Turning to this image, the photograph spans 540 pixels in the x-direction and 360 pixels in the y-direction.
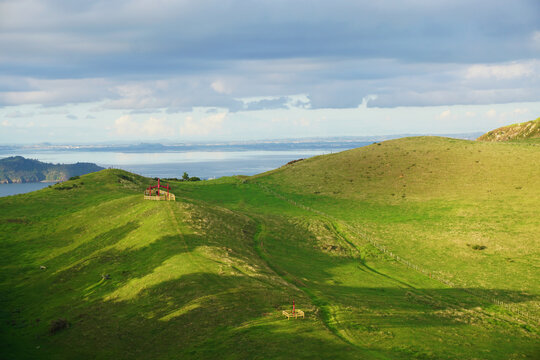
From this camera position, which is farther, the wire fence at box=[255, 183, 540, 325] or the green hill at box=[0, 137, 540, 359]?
the wire fence at box=[255, 183, 540, 325]

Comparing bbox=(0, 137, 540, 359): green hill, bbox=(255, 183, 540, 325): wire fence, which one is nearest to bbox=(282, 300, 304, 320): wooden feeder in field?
bbox=(0, 137, 540, 359): green hill

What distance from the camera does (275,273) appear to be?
55.8m

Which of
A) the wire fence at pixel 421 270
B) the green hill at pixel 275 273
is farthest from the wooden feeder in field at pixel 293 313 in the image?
the wire fence at pixel 421 270

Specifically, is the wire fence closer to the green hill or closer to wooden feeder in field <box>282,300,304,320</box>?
the green hill

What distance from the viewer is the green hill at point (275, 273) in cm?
3747

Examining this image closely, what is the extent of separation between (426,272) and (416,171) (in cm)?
7325

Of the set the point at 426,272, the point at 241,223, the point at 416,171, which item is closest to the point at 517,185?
the point at 416,171

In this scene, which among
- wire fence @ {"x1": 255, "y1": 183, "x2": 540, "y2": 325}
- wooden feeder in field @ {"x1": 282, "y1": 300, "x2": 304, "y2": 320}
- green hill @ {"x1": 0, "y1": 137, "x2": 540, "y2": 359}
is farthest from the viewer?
wire fence @ {"x1": 255, "y1": 183, "x2": 540, "y2": 325}

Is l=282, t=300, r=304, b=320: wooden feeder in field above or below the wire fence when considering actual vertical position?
above

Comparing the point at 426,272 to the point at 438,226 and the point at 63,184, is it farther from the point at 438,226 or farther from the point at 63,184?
the point at 63,184

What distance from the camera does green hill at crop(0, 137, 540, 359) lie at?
37.5m

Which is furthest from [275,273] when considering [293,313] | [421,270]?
[421,270]

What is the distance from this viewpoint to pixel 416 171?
445 feet

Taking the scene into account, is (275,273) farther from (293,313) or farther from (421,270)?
(421,270)
